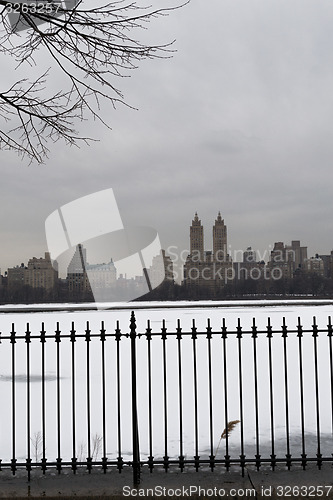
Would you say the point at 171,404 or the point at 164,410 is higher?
the point at 164,410

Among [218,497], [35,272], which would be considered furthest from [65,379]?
[35,272]

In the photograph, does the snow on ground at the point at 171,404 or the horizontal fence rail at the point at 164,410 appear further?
the snow on ground at the point at 171,404

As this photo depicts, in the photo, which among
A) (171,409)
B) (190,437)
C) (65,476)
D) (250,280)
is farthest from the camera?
(250,280)

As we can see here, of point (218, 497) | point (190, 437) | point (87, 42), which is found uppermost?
point (87, 42)

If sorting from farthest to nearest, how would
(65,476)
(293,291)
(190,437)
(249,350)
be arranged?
(293,291)
(249,350)
(190,437)
(65,476)

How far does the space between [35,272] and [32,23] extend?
18511 centimetres

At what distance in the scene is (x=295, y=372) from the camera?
16.7m

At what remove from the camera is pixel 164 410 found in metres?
8.83

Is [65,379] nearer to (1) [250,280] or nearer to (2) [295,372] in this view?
(2) [295,372]

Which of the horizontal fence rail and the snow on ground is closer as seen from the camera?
the horizontal fence rail

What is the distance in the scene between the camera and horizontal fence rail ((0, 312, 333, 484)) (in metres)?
6.45

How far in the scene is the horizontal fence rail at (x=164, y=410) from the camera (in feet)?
21.1

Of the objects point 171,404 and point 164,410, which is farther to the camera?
point 171,404

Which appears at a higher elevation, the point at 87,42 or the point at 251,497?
the point at 87,42
